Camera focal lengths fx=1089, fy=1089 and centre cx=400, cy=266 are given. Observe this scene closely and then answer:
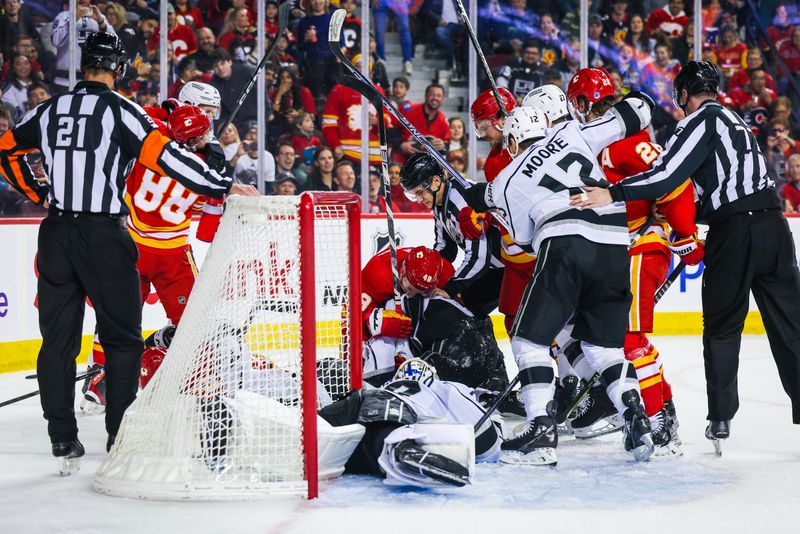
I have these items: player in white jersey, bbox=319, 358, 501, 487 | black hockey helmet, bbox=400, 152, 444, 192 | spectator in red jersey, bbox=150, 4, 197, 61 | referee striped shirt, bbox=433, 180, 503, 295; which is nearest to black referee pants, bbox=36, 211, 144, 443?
player in white jersey, bbox=319, 358, 501, 487

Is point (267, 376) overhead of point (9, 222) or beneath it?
beneath

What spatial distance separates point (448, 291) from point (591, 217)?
1.03 meters

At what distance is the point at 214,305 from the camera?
2994mm

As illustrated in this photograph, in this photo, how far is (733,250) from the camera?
350cm

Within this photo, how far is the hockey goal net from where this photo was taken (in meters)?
2.91

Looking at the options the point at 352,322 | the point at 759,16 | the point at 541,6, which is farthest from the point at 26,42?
the point at 759,16

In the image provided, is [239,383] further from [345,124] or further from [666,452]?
[345,124]

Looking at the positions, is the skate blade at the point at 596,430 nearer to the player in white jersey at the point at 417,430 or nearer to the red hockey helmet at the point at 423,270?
the player in white jersey at the point at 417,430

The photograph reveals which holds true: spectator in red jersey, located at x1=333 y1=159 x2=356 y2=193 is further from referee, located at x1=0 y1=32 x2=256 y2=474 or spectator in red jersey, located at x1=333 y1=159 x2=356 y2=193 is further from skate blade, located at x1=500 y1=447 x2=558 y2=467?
skate blade, located at x1=500 y1=447 x2=558 y2=467

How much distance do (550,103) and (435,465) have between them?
1394 mm

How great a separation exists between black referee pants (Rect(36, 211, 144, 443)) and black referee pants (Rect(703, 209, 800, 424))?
1.85 metres

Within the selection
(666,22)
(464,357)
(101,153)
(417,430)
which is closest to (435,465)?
(417,430)

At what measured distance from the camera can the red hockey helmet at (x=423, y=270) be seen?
4.09 metres

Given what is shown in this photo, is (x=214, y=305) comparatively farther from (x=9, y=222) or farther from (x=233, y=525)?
(x=9, y=222)
